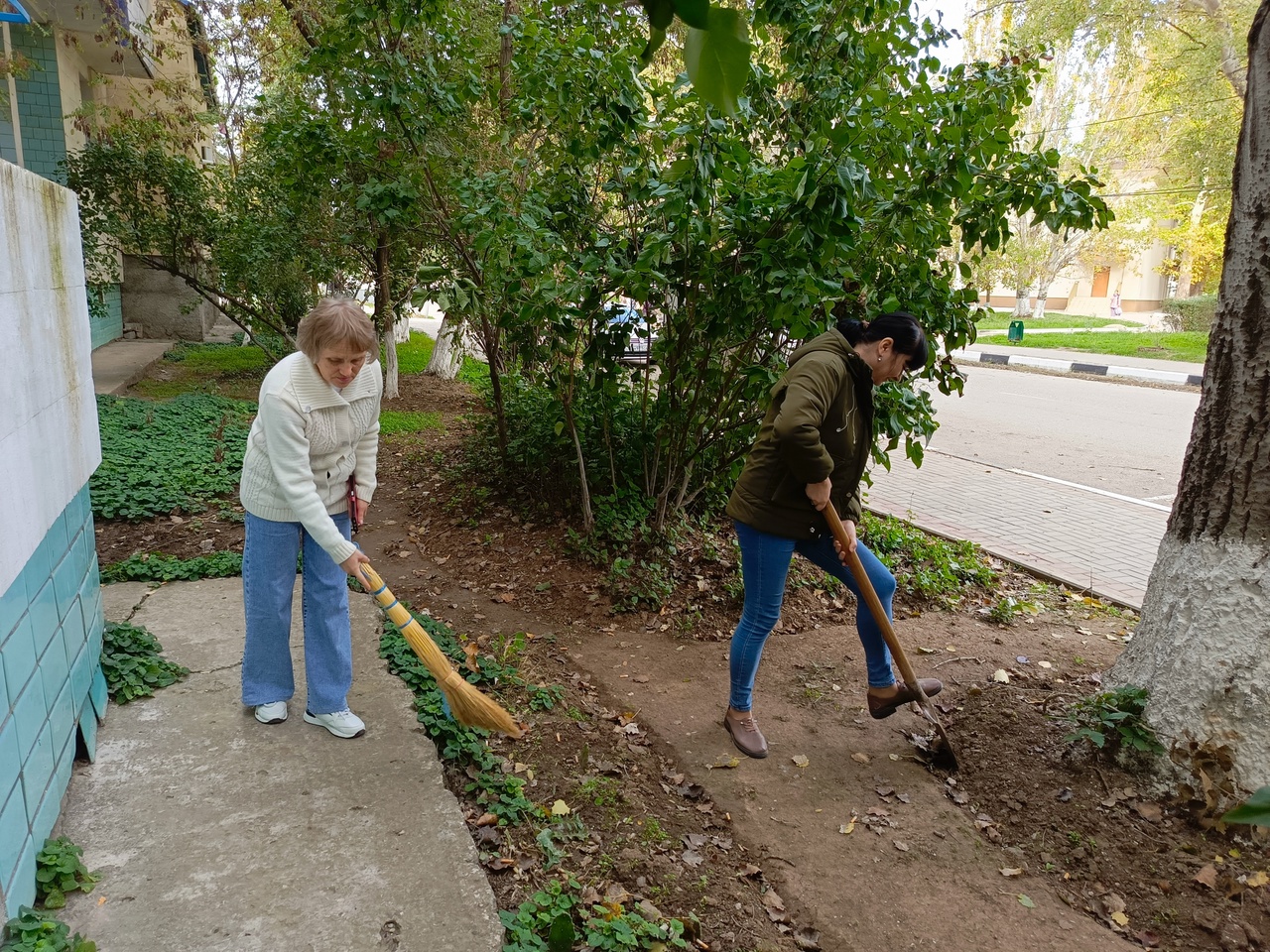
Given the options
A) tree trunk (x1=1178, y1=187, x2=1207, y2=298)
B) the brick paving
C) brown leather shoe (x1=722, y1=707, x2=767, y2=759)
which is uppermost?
tree trunk (x1=1178, y1=187, x2=1207, y2=298)

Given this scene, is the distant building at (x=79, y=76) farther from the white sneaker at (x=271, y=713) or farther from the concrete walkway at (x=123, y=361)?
the white sneaker at (x=271, y=713)

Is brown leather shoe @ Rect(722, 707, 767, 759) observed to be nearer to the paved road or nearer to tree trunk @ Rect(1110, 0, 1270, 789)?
tree trunk @ Rect(1110, 0, 1270, 789)

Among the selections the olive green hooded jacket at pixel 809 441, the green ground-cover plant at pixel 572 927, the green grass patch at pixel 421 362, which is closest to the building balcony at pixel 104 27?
the green grass patch at pixel 421 362

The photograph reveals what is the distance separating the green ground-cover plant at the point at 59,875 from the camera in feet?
7.52

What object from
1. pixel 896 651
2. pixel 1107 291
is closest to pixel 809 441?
pixel 896 651

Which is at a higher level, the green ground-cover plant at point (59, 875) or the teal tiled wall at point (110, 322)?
the teal tiled wall at point (110, 322)

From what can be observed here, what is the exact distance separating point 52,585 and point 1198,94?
2013 centimetres

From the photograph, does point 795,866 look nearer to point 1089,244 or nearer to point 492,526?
point 492,526

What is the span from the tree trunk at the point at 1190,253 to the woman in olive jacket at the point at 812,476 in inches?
793

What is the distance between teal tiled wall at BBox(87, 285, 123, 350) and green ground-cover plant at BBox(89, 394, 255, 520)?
5.61 meters

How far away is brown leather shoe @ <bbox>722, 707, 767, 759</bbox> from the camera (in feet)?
12.1

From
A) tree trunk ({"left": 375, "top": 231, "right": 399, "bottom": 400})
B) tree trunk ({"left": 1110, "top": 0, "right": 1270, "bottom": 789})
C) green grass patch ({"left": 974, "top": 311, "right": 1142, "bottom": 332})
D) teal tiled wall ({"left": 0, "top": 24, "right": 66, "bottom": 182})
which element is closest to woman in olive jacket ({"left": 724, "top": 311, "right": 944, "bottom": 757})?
tree trunk ({"left": 1110, "top": 0, "right": 1270, "bottom": 789})

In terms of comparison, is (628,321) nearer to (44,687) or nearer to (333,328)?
(333,328)

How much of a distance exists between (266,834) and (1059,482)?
871 cm
